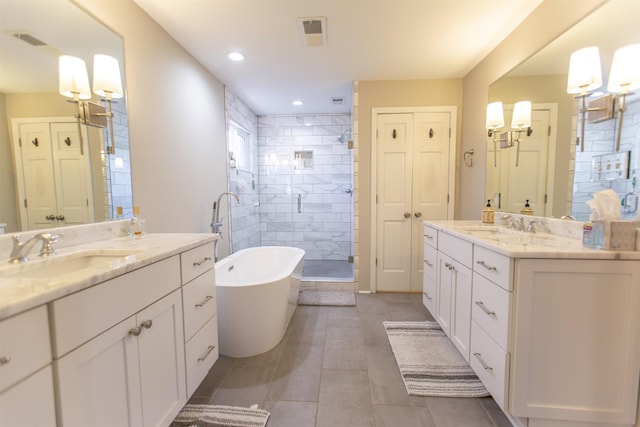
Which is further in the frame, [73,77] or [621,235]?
[73,77]

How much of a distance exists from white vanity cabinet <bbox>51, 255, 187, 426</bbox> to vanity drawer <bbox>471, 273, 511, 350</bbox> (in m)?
1.49

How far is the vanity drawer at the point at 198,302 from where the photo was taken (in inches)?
51.7

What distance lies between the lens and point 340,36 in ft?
6.82

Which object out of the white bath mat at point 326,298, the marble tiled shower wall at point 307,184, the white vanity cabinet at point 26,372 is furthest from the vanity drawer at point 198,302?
the marble tiled shower wall at point 307,184

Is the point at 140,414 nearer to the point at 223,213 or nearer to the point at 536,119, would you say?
the point at 223,213

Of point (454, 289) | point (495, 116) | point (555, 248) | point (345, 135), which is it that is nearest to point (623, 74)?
point (555, 248)

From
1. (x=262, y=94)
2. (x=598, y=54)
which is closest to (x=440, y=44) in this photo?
(x=598, y=54)

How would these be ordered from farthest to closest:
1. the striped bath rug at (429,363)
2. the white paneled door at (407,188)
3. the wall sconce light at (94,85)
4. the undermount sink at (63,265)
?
the white paneled door at (407,188) → the striped bath rug at (429,363) → the wall sconce light at (94,85) → the undermount sink at (63,265)

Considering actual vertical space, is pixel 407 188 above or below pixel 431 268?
above

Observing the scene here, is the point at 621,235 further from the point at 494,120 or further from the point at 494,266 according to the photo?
the point at 494,120

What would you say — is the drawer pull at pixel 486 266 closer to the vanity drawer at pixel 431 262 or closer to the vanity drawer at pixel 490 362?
the vanity drawer at pixel 490 362

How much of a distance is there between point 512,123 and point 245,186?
311 cm

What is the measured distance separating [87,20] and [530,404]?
2.84 meters

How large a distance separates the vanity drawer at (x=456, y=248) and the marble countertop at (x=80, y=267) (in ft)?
4.94
